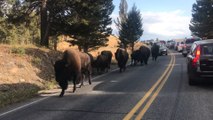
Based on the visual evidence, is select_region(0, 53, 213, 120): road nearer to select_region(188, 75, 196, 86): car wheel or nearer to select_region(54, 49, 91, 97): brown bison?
select_region(188, 75, 196, 86): car wheel

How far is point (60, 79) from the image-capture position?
1653cm

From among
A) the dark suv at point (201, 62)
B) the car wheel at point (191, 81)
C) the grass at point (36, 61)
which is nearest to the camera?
the dark suv at point (201, 62)

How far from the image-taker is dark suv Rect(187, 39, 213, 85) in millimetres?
16188

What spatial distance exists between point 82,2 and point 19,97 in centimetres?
1365

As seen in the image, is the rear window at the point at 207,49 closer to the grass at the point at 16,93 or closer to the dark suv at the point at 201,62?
the dark suv at the point at 201,62

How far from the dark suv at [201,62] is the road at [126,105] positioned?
504 millimetres

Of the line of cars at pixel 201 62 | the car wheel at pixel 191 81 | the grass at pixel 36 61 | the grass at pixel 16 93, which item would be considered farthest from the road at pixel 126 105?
the grass at pixel 36 61

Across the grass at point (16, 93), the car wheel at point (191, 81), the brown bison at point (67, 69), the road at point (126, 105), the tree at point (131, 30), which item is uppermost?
the tree at point (131, 30)

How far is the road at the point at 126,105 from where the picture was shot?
11242 millimetres

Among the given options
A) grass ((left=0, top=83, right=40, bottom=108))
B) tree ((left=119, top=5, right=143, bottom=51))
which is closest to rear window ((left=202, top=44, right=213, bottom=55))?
grass ((left=0, top=83, right=40, bottom=108))

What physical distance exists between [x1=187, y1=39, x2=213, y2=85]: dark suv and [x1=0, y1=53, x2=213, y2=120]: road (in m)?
0.50

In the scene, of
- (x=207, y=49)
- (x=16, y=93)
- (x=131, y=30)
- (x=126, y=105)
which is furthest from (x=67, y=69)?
(x=131, y=30)

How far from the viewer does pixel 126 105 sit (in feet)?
42.1

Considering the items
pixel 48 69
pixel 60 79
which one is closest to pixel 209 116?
pixel 60 79
